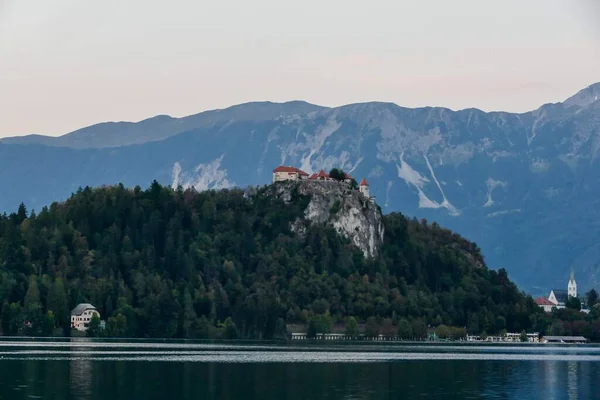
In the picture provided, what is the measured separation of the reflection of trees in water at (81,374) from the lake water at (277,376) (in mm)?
77

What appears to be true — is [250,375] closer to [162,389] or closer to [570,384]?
[162,389]

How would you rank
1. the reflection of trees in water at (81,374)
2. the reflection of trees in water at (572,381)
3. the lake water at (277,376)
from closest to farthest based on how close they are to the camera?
the reflection of trees in water at (81,374) → the lake water at (277,376) → the reflection of trees in water at (572,381)

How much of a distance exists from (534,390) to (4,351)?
70035 mm

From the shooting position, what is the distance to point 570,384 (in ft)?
385

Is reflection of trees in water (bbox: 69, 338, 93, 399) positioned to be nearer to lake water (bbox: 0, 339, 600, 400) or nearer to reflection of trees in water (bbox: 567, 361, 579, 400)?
lake water (bbox: 0, 339, 600, 400)

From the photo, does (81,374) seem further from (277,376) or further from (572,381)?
(572,381)

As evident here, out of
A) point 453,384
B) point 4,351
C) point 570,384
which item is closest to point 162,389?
point 453,384

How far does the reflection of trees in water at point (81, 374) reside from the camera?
9658 cm

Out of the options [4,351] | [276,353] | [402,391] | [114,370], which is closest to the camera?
[402,391]

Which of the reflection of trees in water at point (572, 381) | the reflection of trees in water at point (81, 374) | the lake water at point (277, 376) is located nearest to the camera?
the reflection of trees in water at point (81, 374)

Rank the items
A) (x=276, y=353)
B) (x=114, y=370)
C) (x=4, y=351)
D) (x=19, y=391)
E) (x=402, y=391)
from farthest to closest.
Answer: (x=276, y=353) → (x=4, y=351) → (x=114, y=370) → (x=402, y=391) → (x=19, y=391)

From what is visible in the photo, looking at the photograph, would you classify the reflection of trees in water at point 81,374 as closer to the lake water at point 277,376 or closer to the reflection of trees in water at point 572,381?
the lake water at point 277,376

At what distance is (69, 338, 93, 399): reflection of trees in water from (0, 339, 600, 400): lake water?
3.0 inches

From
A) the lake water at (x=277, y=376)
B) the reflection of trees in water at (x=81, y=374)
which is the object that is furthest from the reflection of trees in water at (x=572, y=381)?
the reflection of trees in water at (x=81, y=374)
